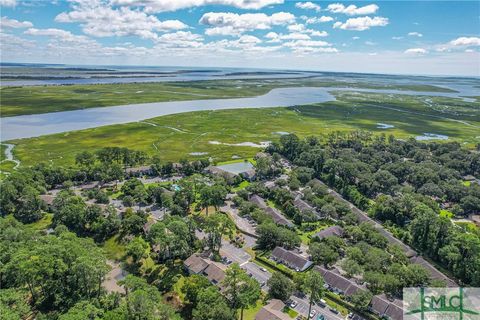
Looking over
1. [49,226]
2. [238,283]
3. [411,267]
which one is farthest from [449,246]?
[49,226]

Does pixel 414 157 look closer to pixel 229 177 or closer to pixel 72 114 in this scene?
pixel 229 177

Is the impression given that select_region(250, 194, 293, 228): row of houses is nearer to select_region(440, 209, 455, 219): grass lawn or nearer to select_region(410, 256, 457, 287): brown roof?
select_region(410, 256, 457, 287): brown roof

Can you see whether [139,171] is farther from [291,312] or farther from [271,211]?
[291,312]

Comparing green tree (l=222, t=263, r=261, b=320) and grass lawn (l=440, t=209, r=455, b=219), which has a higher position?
green tree (l=222, t=263, r=261, b=320)

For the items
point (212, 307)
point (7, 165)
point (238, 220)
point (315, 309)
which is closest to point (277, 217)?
point (238, 220)

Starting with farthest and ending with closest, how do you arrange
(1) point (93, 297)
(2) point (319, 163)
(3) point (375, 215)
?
(2) point (319, 163) < (3) point (375, 215) < (1) point (93, 297)

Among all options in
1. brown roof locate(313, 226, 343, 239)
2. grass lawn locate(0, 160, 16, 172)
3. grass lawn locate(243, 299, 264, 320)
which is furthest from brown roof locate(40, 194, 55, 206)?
brown roof locate(313, 226, 343, 239)
